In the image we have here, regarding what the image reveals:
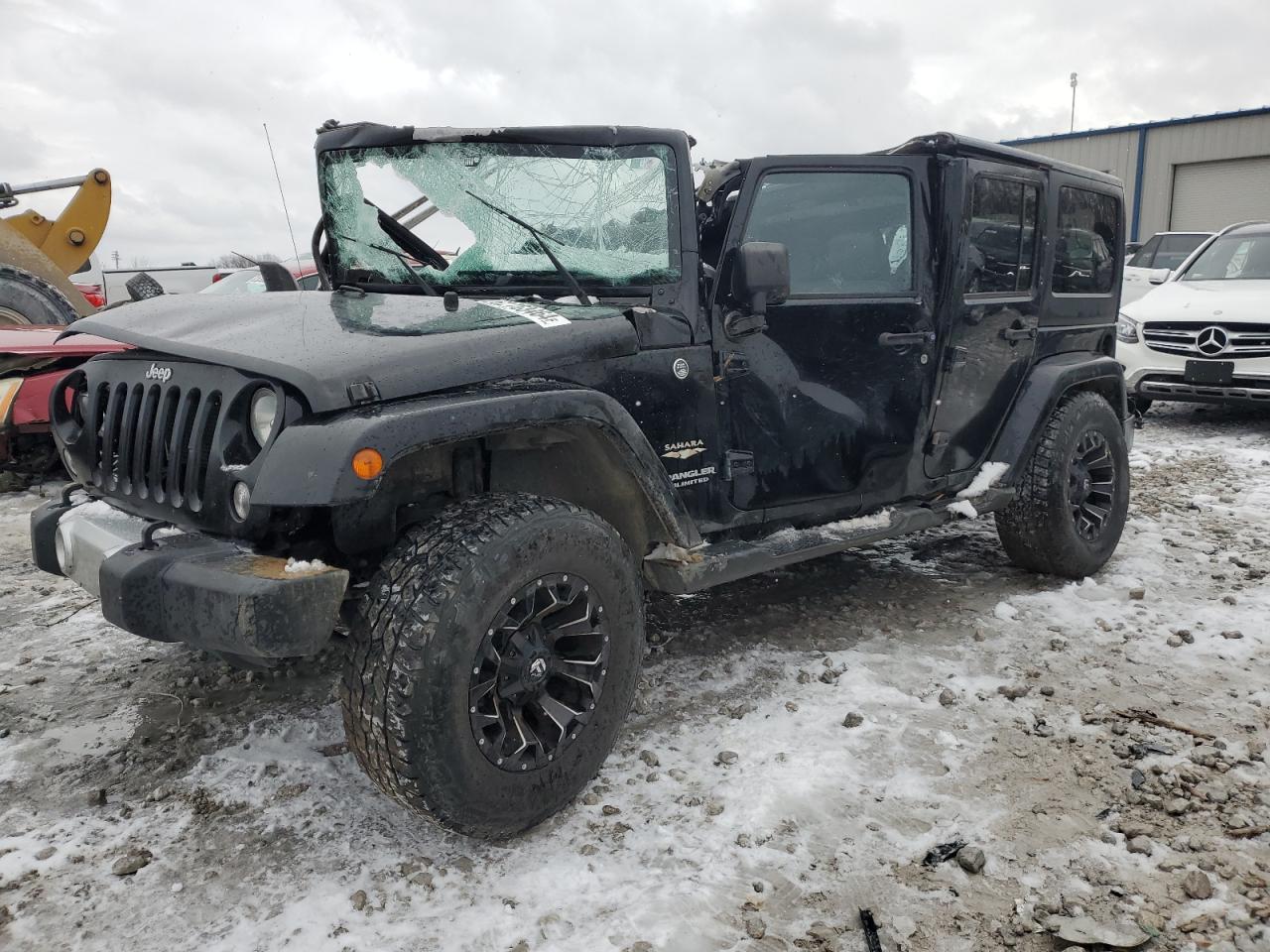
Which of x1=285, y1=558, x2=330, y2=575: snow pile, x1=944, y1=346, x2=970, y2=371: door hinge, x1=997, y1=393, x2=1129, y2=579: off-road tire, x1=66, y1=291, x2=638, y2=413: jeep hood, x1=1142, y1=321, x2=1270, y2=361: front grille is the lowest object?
x1=997, y1=393, x2=1129, y2=579: off-road tire

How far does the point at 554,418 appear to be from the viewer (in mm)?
2473

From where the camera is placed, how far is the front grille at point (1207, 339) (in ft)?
24.4

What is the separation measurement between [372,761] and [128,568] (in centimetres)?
73

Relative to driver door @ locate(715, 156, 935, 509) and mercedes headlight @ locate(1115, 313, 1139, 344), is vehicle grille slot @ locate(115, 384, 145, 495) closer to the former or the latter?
driver door @ locate(715, 156, 935, 509)

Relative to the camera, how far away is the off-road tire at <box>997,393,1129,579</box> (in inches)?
167

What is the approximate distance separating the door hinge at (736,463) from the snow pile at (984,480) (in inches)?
48.6

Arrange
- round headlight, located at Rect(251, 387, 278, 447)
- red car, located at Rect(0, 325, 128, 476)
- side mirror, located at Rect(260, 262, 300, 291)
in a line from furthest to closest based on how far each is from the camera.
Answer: red car, located at Rect(0, 325, 128, 476)
side mirror, located at Rect(260, 262, 300, 291)
round headlight, located at Rect(251, 387, 278, 447)

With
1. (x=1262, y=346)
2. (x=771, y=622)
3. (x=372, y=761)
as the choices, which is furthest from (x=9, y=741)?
(x=1262, y=346)

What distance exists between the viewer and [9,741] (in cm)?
303

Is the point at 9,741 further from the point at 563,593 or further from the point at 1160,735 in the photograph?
the point at 1160,735

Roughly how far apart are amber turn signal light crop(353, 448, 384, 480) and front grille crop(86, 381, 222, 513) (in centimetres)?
55

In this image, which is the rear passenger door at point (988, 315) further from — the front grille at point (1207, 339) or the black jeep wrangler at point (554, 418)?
the front grille at point (1207, 339)

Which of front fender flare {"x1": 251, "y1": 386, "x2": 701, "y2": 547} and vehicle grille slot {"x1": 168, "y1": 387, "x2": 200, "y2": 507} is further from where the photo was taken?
vehicle grille slot {"x1": 168, "y1": 387, "x2": 200, "y2": 507}

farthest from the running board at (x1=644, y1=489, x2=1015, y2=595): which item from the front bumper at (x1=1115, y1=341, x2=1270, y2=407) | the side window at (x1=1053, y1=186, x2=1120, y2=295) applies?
the front bumper at (x1=1115, y1=341, x2=1270, y2=407)
